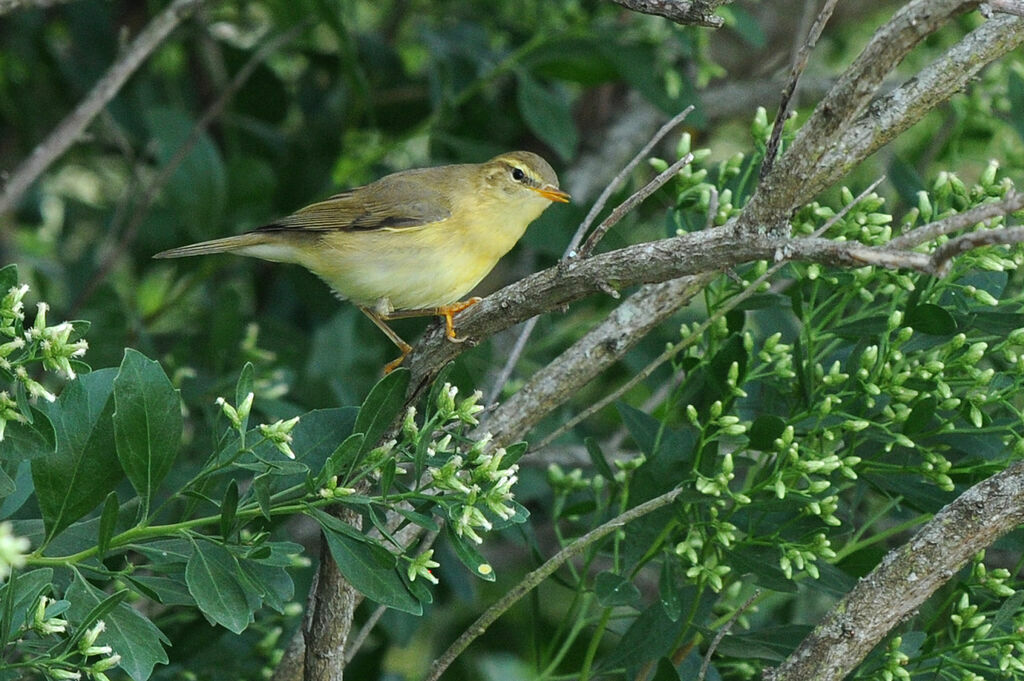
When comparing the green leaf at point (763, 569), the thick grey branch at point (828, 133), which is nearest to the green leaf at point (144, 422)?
the thick grey branch at point (828, 133)

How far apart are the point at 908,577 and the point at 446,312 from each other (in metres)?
1.54

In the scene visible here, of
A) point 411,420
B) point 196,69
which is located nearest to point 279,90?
point 196,69

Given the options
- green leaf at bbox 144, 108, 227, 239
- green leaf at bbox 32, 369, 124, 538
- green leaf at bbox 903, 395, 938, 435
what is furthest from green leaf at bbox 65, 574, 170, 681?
green leaf at bbox 144, 108, 227, 239

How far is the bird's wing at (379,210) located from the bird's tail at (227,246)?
0.07 meters

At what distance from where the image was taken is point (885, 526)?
4297 mm

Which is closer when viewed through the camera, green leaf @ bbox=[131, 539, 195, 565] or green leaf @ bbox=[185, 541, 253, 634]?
green leaf @ bbox=[185, 541, 253, 634]

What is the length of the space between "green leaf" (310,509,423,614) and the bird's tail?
7.07 feet

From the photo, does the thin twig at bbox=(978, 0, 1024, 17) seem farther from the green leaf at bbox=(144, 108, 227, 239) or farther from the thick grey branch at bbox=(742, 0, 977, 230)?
the green leaf at bbox=(144, 108, 227, 239)

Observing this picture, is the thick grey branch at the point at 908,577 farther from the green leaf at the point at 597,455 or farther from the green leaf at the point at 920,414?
the green leaf at the point at 597,455

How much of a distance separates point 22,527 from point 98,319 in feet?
7.97

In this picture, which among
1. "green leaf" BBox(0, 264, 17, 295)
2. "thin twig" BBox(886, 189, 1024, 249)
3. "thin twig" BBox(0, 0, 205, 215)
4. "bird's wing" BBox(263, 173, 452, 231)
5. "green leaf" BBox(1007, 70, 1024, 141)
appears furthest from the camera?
"bird's wing" BBox(263, 173, 452, 231)

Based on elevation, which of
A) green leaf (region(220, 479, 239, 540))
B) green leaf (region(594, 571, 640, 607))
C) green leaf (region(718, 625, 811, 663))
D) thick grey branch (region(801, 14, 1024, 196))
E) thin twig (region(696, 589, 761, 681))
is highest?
thick grey branch (region(801, 14, 1024, 196))

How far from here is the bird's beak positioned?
4.68 meters

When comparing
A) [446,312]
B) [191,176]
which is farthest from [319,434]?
[191,176]
